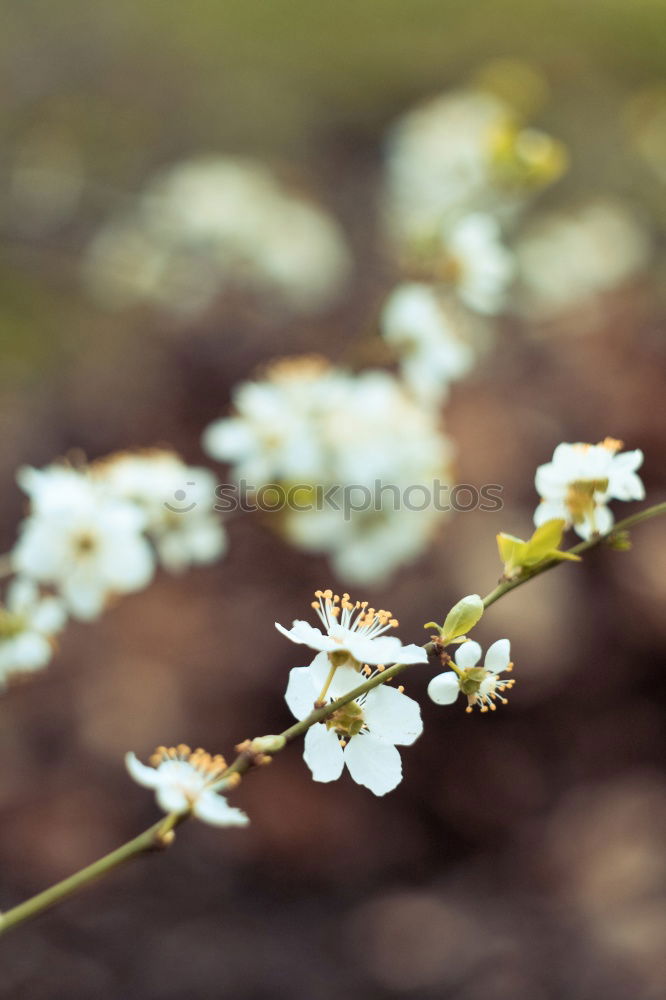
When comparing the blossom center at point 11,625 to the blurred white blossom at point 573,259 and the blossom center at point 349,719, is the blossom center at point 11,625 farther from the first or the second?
the blurred white blossom at point 573,259

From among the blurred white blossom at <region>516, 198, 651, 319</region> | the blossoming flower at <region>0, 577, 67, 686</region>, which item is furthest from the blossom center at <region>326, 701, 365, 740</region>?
the blurred white blossom at <region>516, 198, 651, 319</region>

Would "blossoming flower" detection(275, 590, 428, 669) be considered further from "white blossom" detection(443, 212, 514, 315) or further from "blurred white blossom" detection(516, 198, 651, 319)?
"blurred white blossom" detection(516, 198, 651, 319)

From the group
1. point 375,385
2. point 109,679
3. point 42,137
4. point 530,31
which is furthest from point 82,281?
point 530,31

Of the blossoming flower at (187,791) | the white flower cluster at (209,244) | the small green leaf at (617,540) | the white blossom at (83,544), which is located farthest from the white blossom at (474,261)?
the white flower cluster at (209,244)

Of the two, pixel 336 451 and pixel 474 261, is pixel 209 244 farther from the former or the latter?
pixel 336 451

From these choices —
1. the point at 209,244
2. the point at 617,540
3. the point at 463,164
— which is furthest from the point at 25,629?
the point at 209,244

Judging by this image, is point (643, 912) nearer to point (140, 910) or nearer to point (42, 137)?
point (140, 910)
